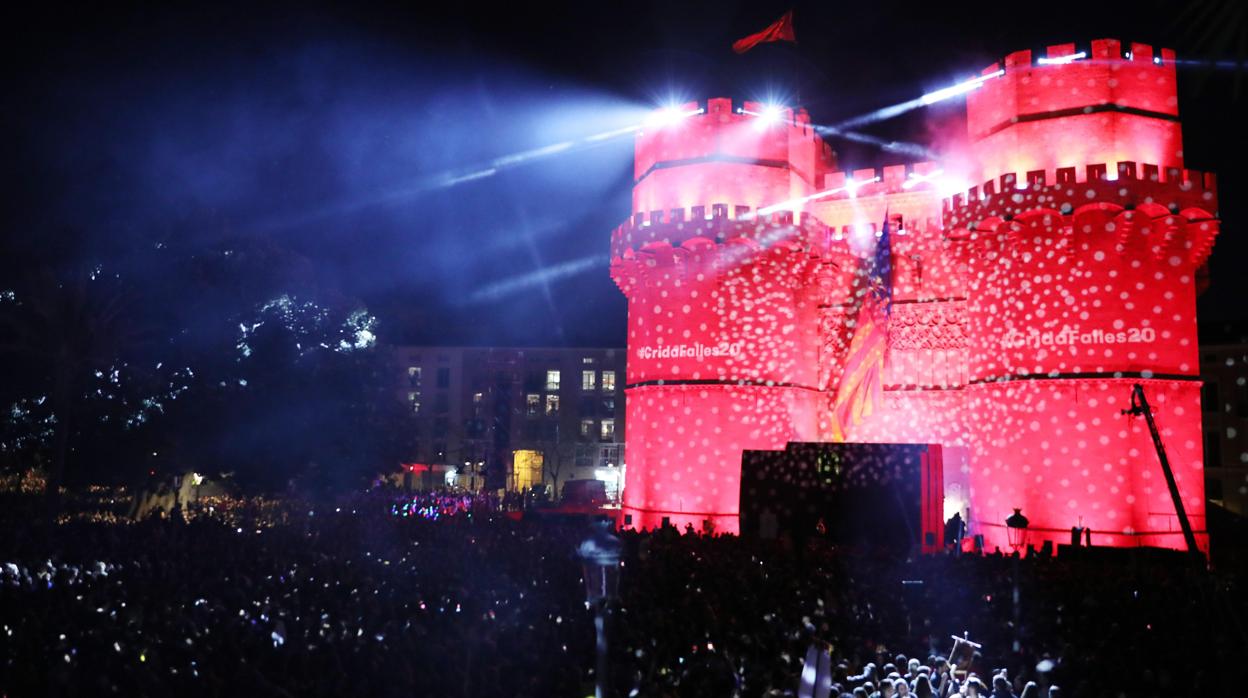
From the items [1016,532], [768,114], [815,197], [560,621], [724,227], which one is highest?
[768,114]

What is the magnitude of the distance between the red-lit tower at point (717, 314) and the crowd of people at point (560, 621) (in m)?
9.33

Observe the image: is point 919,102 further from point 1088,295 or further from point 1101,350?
point 1101,350

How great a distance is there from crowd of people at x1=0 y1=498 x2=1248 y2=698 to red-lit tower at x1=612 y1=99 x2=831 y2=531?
9.33m

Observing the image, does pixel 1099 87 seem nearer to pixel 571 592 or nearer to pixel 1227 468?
pixel 571 592

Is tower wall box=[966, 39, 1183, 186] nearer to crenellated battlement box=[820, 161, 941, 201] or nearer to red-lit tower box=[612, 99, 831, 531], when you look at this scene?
crenellated battlement box=[820, 161, 941, 201]

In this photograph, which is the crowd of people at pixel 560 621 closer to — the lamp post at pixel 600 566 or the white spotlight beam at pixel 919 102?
the lamp post at pixel 600 566

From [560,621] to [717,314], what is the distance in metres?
16.1

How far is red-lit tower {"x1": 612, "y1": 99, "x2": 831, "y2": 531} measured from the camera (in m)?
25.9

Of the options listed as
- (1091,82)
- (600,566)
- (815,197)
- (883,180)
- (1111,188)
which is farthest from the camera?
(815,197)

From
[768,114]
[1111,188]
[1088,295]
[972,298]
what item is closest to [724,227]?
[768,114]

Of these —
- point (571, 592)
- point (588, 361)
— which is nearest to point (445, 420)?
point (588, 361)

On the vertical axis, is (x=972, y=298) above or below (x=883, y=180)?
below

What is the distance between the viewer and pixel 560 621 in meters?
11.2

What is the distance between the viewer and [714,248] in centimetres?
2638
